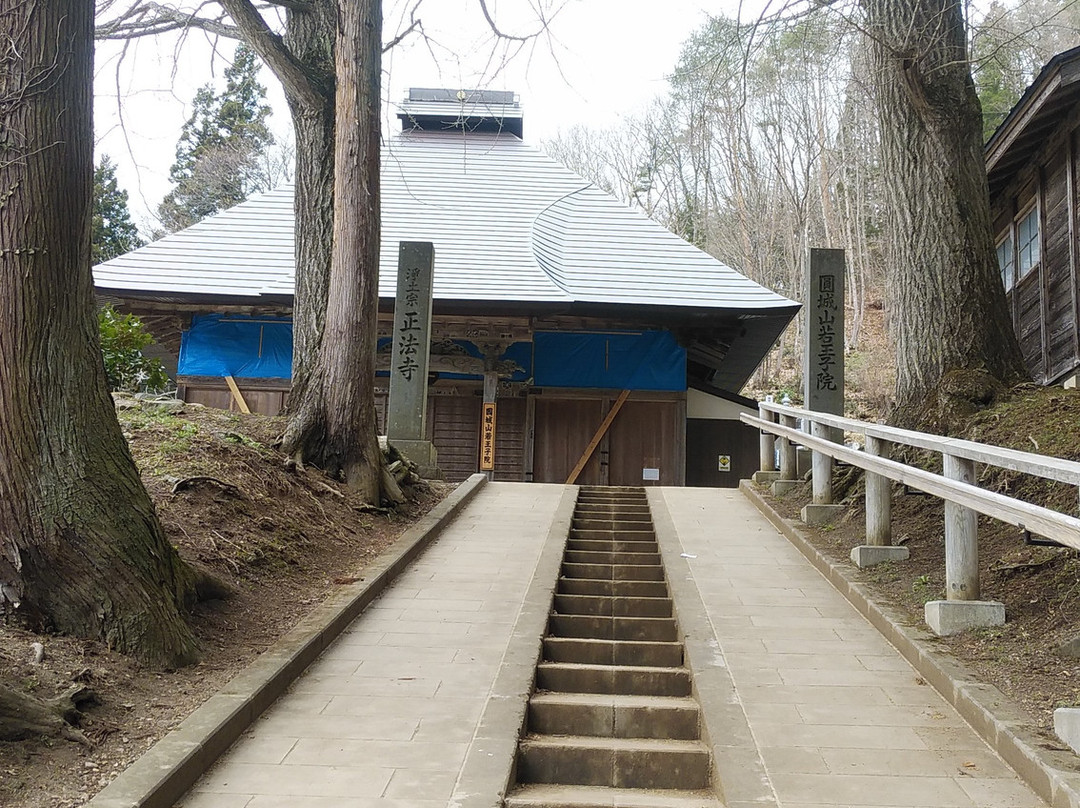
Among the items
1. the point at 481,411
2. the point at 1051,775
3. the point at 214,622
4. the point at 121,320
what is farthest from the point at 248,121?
the point at 1051,775

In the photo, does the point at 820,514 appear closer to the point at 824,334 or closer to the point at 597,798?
the point at 824,334

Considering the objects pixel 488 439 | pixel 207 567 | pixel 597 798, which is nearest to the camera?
pixel 597 798

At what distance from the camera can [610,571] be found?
726cm

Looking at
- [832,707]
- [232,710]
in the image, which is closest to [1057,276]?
[832,707]

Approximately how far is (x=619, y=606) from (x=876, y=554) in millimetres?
1940

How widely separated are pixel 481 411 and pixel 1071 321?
29.5 feet

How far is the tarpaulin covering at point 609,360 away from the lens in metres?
15.4

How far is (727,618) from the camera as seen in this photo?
19.3ft

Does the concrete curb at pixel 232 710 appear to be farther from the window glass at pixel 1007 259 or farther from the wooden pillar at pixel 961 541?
the window glass at pixel 1007 259

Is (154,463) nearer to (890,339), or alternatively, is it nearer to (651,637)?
(651,637)

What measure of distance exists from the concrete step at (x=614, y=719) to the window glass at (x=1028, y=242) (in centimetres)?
1126

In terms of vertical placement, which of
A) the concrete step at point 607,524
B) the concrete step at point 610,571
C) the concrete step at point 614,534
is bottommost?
the concrete step at point 610,571

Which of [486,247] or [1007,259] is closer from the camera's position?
[1007,259]

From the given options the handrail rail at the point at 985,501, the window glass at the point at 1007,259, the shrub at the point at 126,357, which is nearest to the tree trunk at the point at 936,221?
the handrail rail at the point at 985,501
